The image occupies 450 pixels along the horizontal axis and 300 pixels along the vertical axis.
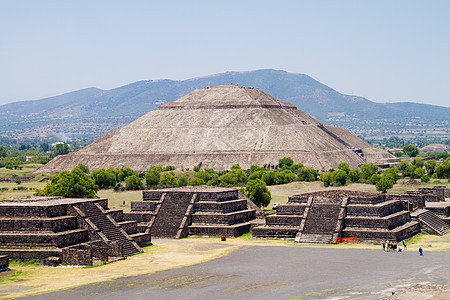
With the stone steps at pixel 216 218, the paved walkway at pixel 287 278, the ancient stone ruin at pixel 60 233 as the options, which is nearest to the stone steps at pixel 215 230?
the stone steps at pixel 216 218

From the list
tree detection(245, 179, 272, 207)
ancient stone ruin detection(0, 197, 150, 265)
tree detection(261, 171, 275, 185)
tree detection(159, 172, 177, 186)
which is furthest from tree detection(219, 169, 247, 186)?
ancient stone ruin detection(0, 197, 150, 265)

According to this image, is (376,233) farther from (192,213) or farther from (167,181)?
(167,181)

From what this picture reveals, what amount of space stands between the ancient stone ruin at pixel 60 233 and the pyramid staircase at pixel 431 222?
93.2 ft

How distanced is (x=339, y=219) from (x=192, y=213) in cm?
1435

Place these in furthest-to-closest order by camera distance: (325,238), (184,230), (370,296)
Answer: (184,230), (325,238), (370,296)

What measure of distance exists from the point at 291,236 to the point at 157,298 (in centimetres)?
2545

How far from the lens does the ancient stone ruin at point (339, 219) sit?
60.4 metres

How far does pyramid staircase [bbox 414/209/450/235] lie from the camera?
6781 cm

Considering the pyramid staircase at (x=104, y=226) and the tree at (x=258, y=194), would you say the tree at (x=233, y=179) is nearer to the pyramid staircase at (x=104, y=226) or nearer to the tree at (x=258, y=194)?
the tree at (x=258, y=194)

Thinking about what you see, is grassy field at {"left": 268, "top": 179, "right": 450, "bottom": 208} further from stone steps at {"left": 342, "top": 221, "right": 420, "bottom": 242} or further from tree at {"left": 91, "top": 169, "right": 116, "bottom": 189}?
stone steps at {"left": 342, "top": 221, "right": 420, "bottom": 242}

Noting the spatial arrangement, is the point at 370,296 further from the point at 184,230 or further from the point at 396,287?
the point at 184,230

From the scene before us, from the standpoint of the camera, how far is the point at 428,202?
80625 millimetres

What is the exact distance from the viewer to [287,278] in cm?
4512

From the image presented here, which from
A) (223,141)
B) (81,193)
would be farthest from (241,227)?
(223,141)
